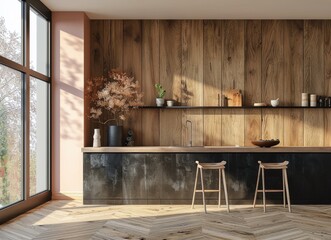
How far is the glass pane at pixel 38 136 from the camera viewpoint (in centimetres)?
544

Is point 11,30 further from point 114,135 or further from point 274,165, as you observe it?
point 274,165

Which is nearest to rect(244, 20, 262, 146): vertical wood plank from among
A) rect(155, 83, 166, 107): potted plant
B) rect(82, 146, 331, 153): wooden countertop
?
rect(82, 146, 331, 153): wooden countertop

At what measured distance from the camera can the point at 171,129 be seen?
636 cm

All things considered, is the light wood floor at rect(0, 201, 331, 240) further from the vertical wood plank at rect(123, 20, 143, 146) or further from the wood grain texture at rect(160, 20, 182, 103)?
the vertical wood plank at rect(123, 20, 143, 146)

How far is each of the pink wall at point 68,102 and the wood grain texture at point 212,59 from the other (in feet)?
6.10

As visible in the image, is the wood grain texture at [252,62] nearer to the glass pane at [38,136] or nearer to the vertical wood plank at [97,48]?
the vertical wood plank at [97,48]

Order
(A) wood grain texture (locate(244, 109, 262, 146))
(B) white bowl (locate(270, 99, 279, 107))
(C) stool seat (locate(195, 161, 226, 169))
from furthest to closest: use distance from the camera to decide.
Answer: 1. (A) wood grain texture (locate(244, 109, 262, 146))
2. (B) white bowl (locate(270, 99, 279, 107))
3. (C) stool seat (locate(195, 161, 226, 169))

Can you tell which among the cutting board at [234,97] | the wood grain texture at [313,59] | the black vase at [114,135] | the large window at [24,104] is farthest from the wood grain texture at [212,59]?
the large window at [24,104]

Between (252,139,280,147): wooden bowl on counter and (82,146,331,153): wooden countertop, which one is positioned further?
(252,139,280,147): wooden bowl on counter

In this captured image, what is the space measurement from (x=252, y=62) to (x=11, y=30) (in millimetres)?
3528

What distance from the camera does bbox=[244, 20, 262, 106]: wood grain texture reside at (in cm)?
636

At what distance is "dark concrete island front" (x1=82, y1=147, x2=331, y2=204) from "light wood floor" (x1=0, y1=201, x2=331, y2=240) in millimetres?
165

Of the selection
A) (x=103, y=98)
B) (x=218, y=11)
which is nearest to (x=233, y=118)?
(x=218, y=11)

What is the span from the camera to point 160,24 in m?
6.40
